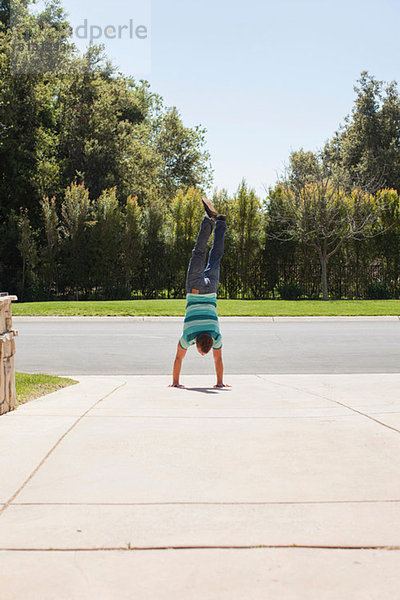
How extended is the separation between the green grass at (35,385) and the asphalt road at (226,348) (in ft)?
4.68

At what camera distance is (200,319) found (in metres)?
8.21

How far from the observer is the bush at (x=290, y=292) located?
30.4m

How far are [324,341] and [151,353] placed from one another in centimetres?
407

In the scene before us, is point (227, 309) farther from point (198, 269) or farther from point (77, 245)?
point (198, 269)

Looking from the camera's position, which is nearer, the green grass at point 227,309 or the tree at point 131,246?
the green grass at point 227,309

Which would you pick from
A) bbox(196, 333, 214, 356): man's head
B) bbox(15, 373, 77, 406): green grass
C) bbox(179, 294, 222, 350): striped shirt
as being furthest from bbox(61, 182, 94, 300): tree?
bbox(196, 333, 214, 356): man's head

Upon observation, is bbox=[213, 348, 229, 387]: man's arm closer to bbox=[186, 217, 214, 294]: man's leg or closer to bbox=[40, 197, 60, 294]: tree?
bbox=[186, 217, 214, 294]: man's leg

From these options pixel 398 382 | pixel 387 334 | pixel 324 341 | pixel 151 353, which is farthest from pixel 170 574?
pixel 387 334

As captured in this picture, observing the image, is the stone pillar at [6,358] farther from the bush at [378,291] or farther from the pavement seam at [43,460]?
the bush at [378,291]

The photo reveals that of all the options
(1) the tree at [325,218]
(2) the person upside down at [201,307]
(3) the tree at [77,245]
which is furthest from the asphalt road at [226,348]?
(1) the tree at [325,218]

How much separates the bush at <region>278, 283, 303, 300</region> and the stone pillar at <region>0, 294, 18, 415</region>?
2456 cm

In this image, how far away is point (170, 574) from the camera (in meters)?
3.00

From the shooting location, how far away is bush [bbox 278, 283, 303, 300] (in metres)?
30.4

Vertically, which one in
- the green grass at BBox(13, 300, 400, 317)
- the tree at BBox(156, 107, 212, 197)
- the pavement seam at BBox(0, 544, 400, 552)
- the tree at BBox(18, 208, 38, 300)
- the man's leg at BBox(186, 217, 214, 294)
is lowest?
the pavement seam at BBox(0, 544, 400, 552)
